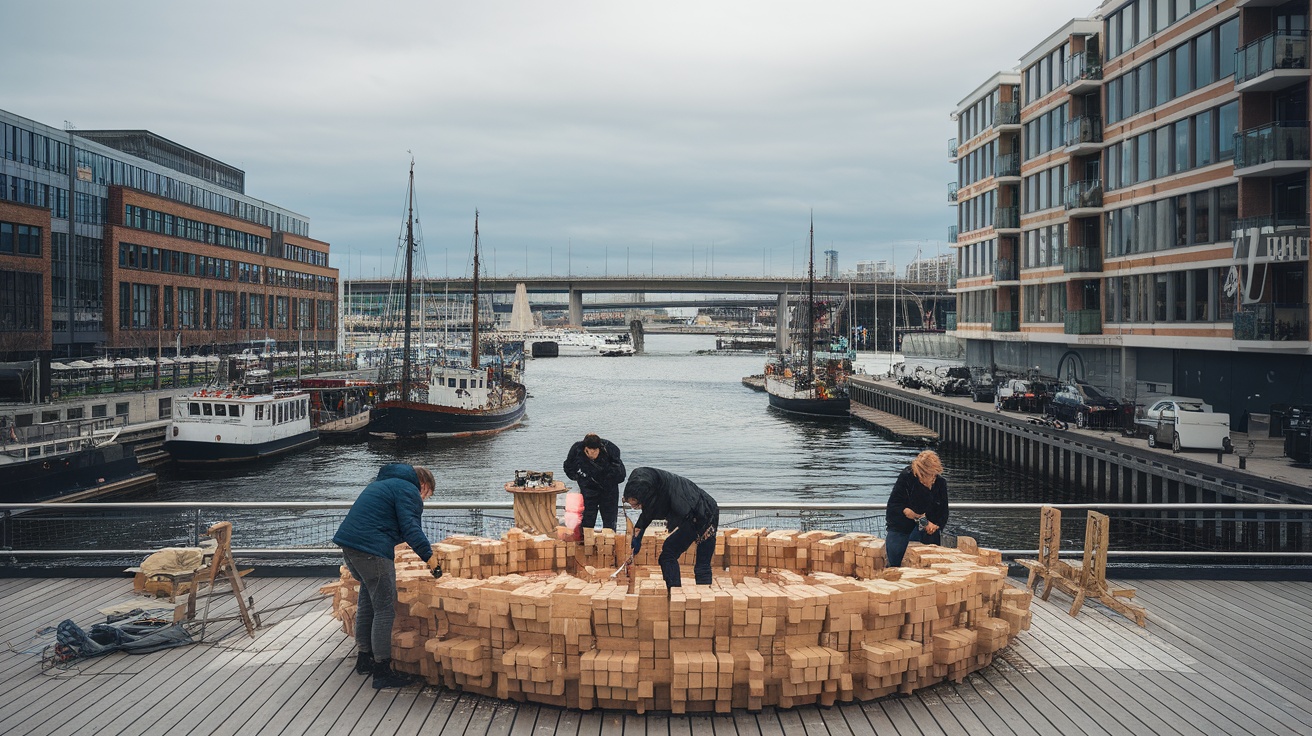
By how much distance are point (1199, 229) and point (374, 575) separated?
35138mm

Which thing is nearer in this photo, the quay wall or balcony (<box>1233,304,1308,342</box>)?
the quay wall

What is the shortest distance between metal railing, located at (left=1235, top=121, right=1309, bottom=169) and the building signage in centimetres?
221

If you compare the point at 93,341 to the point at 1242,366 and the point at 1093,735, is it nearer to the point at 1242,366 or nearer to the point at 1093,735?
the point at 1242,366

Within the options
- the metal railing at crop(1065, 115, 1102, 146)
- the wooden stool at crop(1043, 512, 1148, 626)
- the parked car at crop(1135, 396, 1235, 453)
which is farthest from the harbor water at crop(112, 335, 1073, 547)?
the metal railing at crop(1065, 115, 1102, 146)

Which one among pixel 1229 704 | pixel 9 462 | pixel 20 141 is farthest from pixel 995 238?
pixel 20 141

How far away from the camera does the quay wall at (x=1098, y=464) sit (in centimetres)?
2461

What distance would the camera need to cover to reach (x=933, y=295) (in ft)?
551

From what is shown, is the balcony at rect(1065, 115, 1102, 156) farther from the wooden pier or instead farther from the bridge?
the bridge

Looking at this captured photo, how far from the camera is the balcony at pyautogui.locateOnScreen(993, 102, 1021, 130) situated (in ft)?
179

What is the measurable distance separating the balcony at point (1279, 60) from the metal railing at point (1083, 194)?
40.6 feet

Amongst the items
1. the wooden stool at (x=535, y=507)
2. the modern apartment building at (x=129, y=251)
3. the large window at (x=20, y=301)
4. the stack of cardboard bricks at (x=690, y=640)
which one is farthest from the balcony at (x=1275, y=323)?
the large window at (x=20, y=301)

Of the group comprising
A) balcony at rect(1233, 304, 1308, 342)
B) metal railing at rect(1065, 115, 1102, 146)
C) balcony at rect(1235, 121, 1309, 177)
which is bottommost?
balcony at rect(1233, 304, 1308, 342)

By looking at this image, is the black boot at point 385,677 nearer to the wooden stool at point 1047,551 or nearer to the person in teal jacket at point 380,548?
the person in teal jacket at point 380,548

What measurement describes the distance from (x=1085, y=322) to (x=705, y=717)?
136 feet
